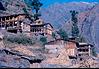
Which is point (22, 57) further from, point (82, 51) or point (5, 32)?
point (82, 51)

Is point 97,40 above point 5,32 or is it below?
below

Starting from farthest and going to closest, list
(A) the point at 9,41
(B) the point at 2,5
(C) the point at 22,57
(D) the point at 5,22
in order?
(B) the point at 2,5
(D) the point at 5,22
(A) the point at 9,41
(C) the point at 22,57

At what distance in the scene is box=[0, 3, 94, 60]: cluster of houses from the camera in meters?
76.4

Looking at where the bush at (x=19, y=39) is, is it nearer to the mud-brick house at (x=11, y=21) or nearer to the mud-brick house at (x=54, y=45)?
the mud-brick house at (x=54, y=45)

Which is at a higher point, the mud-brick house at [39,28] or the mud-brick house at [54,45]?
the mud-brick house at [39,28]

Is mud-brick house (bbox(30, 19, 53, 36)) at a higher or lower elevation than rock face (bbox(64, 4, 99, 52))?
higher

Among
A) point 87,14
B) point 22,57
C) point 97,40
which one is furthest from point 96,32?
point 22,57

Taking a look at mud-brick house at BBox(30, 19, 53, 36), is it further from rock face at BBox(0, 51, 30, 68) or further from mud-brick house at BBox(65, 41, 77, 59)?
rock face at BBox(0, 51, 30, 68)

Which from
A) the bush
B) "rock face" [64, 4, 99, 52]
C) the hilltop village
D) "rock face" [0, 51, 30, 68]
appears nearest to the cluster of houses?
the hilltop village

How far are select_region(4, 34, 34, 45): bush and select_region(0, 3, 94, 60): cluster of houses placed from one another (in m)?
4.13

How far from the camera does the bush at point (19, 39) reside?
228 ft

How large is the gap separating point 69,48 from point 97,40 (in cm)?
7045

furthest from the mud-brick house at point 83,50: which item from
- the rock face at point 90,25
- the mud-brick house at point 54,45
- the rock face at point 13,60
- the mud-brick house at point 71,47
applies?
the rock face at point 90,25

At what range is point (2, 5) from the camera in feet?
310
